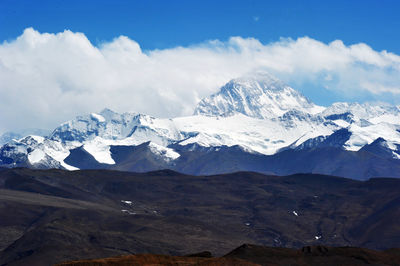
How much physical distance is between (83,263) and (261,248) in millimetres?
69238

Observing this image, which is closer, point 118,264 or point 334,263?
point 118,264

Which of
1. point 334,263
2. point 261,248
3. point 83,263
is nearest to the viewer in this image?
point 83,263

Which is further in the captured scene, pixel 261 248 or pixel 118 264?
pixel 261 248

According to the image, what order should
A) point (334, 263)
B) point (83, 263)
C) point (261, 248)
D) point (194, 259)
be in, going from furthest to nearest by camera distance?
point (261, 248), point (334, 263), point (194, 259), point (83, 263)

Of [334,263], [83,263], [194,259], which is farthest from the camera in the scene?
[334,263]

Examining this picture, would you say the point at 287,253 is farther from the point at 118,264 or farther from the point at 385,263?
the point at 118,264

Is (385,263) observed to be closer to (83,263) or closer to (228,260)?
(228,260)

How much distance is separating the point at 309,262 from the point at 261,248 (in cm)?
1401

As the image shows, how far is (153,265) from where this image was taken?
124 m

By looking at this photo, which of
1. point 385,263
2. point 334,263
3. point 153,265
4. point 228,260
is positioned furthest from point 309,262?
point 153,265

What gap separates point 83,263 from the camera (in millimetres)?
120438

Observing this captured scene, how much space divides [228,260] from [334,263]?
38.6m

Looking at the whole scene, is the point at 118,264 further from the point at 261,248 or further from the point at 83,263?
the point at 261,248

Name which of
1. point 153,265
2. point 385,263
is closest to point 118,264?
A: point 153,265
